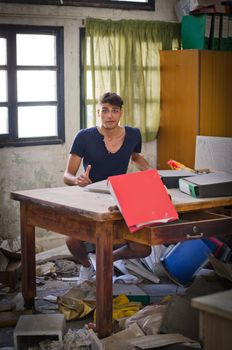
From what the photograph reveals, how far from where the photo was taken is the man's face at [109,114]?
554 cm

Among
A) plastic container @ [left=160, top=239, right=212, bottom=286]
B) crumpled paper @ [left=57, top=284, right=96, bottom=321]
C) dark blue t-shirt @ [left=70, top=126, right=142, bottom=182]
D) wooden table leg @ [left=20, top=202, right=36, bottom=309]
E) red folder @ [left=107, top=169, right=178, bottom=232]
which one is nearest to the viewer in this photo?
red folder @ [left=107, top=169, right=178, bottom=232]

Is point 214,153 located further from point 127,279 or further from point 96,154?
point 127,279

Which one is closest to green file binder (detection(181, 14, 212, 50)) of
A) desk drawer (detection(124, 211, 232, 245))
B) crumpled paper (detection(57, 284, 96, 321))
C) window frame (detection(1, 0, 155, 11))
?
window frame (detection(1, 0, 155, 11))

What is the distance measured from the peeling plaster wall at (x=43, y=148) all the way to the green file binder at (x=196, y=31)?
0.67 metres

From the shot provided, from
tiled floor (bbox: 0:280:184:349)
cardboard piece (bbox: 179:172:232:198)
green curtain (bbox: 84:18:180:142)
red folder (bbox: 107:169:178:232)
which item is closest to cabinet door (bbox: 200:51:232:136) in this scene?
green curtain (bbox: 84:18:180:142)

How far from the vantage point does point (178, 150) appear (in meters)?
7.37

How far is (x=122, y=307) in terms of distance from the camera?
15.7 ft

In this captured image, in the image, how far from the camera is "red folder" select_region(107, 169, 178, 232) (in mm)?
4129

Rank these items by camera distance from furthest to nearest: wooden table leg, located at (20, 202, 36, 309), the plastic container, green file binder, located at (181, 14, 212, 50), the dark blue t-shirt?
green file binder, located at (181, 14, 212, 50) → the dark blue t-shirt → the plastic container → wooden table leg, located at (20, 202, 36, 309)

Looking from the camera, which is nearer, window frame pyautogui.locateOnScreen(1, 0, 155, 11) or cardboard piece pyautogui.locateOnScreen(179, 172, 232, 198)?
cardboard piece pyautogui.locateOnScreen(179, 172, 232, 198)

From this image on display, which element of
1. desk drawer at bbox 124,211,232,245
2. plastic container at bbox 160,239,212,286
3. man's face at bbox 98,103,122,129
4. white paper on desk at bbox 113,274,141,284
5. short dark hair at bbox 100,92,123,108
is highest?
short dark hair at bbox 100,92,123,108

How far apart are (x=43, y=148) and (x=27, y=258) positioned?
6.51 ft

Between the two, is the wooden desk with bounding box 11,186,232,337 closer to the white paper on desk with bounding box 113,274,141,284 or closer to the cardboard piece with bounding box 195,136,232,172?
the white paper on desk with bounding box 113,274,141,284

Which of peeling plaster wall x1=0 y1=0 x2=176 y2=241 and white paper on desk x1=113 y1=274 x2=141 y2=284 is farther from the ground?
peeling plaster wall x1=0 y1=0 x2=176 y2=241
